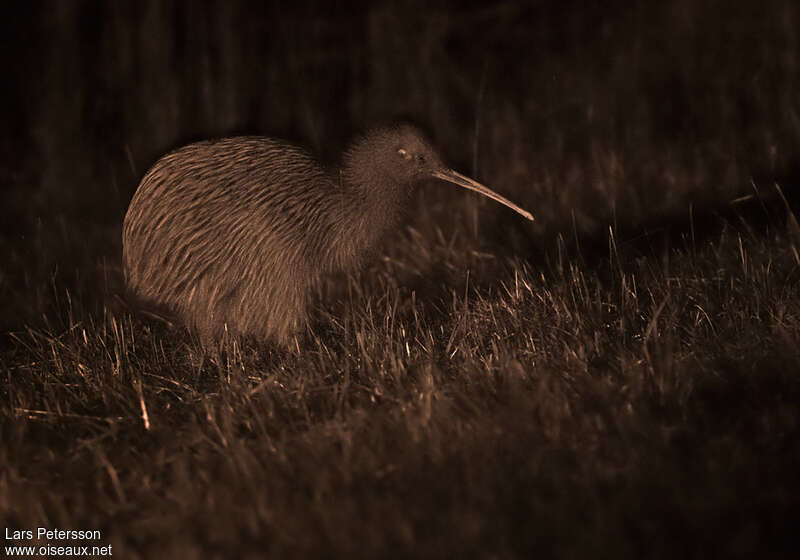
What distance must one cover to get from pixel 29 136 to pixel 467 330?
158 inches

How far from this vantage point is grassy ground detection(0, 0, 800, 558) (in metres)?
2.26

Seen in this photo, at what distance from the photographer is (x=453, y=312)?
3.80 metres

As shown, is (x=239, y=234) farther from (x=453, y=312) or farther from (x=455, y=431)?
(x=455, y=431)

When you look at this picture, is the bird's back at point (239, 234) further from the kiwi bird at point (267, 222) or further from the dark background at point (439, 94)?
the dark background at point (439, 94)

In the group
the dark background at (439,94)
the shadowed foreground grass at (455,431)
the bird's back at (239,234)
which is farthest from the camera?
the dark background at (439,94)

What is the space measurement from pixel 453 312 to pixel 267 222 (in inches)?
32.9

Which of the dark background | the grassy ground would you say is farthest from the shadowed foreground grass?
the dark background

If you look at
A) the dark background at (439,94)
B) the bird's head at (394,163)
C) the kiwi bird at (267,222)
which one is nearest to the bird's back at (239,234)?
the kiwi bird at (267,222)

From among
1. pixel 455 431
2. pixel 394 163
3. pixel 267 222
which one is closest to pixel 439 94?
pixel 394 163

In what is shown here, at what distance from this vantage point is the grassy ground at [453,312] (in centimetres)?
226

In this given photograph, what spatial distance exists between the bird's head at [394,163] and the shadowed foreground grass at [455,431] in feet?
1.76

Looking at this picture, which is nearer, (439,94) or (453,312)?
(453,312)

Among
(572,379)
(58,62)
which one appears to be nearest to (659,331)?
(572,379)

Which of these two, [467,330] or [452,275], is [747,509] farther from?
[452,275]
